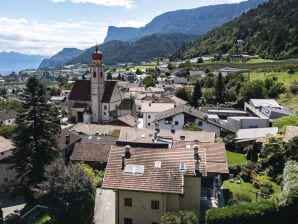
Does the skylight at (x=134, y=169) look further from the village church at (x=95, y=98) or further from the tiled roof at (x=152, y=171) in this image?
the village church at (x=95, y=98)

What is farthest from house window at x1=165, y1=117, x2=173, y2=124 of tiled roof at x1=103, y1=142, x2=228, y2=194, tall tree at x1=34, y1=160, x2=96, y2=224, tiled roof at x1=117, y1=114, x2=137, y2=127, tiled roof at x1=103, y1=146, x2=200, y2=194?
tall tree at x1=34, y1=160, x2=96, y2=224

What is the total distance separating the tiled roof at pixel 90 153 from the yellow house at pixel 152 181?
50.8ft

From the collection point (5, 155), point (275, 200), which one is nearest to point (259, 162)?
point (275, 200)

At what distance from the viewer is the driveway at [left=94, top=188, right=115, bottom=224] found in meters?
30.9

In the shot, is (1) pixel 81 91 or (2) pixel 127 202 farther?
(1) pixel 81 91

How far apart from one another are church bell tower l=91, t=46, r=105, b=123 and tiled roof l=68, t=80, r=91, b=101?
3.79 metres

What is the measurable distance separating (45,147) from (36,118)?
118 inches

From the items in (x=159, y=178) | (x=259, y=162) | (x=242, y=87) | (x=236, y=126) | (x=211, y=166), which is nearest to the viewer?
(x=159, y=178)

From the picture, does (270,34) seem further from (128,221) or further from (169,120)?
(128,221)

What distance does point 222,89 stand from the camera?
94375 millimetres

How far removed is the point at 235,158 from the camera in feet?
160

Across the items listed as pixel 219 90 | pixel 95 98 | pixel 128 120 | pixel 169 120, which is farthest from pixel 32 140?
pixel 219 90

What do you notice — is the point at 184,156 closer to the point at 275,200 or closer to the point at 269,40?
the point at 275,200

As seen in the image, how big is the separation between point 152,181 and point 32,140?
50.6 ft
